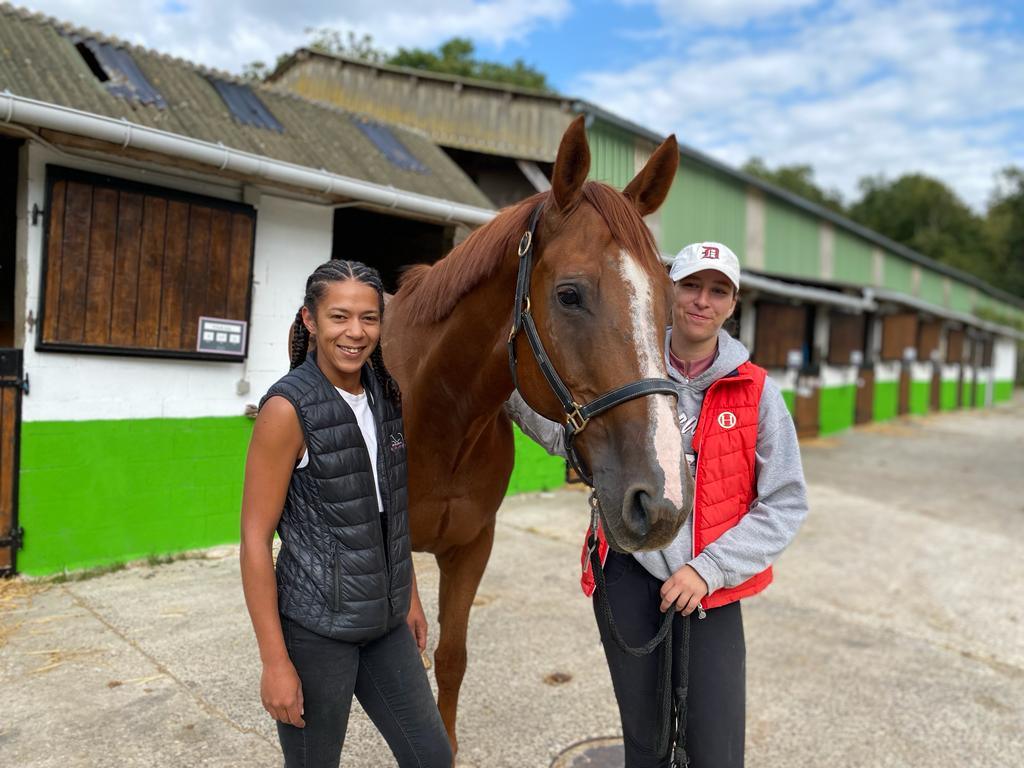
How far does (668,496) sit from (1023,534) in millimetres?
7092

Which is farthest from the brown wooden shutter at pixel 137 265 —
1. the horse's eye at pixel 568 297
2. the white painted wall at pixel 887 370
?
the white painted wall at pixel 887 370

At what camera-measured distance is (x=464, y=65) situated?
26141 mm

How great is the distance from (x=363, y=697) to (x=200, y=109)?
4.72 m

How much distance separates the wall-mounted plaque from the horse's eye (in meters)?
3.54

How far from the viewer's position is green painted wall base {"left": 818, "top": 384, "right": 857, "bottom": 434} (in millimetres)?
13562

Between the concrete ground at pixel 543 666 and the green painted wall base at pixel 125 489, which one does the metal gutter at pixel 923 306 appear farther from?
the green painted wall base at pixel 125 489

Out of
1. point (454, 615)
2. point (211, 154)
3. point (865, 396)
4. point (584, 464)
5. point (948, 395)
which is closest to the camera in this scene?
point (584, 464)

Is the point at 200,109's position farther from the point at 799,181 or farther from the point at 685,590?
the point at 799,181

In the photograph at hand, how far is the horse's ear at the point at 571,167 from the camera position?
158 centimetres

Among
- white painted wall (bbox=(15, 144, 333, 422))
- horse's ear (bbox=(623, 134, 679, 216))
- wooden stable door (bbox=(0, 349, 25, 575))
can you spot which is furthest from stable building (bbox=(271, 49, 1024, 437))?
horse's ear (bbox=(623, 134, 679, 216))

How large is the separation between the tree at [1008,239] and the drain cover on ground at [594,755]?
52827 millimetres

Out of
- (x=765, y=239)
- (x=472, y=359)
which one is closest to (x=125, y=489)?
(x=472, y=359)

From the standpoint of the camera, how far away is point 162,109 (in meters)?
4.63

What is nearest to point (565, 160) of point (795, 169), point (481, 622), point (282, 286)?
point (481, 622)
